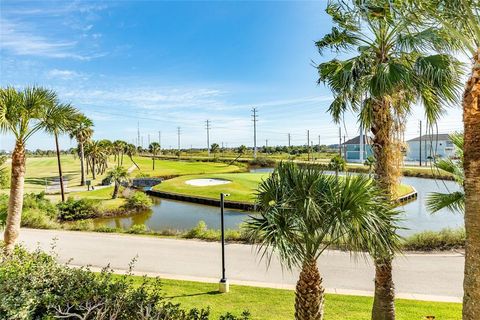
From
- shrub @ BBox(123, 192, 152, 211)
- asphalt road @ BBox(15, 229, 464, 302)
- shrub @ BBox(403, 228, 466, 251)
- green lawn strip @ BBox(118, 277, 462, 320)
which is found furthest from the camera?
shrub @ BBox(123, 192, 152, 211)

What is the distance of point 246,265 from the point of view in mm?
11562

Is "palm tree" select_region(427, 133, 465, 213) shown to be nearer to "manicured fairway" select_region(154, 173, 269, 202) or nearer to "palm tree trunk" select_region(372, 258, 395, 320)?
"palm tree trunk" select_region(372, 258, 395, 320)

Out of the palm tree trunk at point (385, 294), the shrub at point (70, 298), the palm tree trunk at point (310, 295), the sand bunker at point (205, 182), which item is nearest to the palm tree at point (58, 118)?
the shrub at point (70, 298)

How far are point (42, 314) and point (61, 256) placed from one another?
9273 mm

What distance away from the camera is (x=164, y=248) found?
1376cm

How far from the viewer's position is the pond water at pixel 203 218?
21953mm

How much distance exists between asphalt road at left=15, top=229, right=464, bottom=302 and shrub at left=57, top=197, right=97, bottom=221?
Result: 30.5ft

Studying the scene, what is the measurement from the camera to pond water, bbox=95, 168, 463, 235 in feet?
72.0

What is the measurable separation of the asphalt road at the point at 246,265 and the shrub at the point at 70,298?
3072mm

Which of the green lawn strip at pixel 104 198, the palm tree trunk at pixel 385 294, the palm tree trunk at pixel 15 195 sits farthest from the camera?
the green lawn strip at pixel 104 198

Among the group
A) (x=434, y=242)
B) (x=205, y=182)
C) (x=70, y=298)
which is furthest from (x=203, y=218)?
(x=70, y=298)

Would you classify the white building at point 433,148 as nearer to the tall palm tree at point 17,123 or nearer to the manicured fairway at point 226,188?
the tall palm tree at point 17,123

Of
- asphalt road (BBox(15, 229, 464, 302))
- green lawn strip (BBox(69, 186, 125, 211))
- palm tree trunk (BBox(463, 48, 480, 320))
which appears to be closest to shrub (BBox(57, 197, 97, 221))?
green lawn strip (BBox(69, 186, 125, 211))

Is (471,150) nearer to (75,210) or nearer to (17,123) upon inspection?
(17,123)
